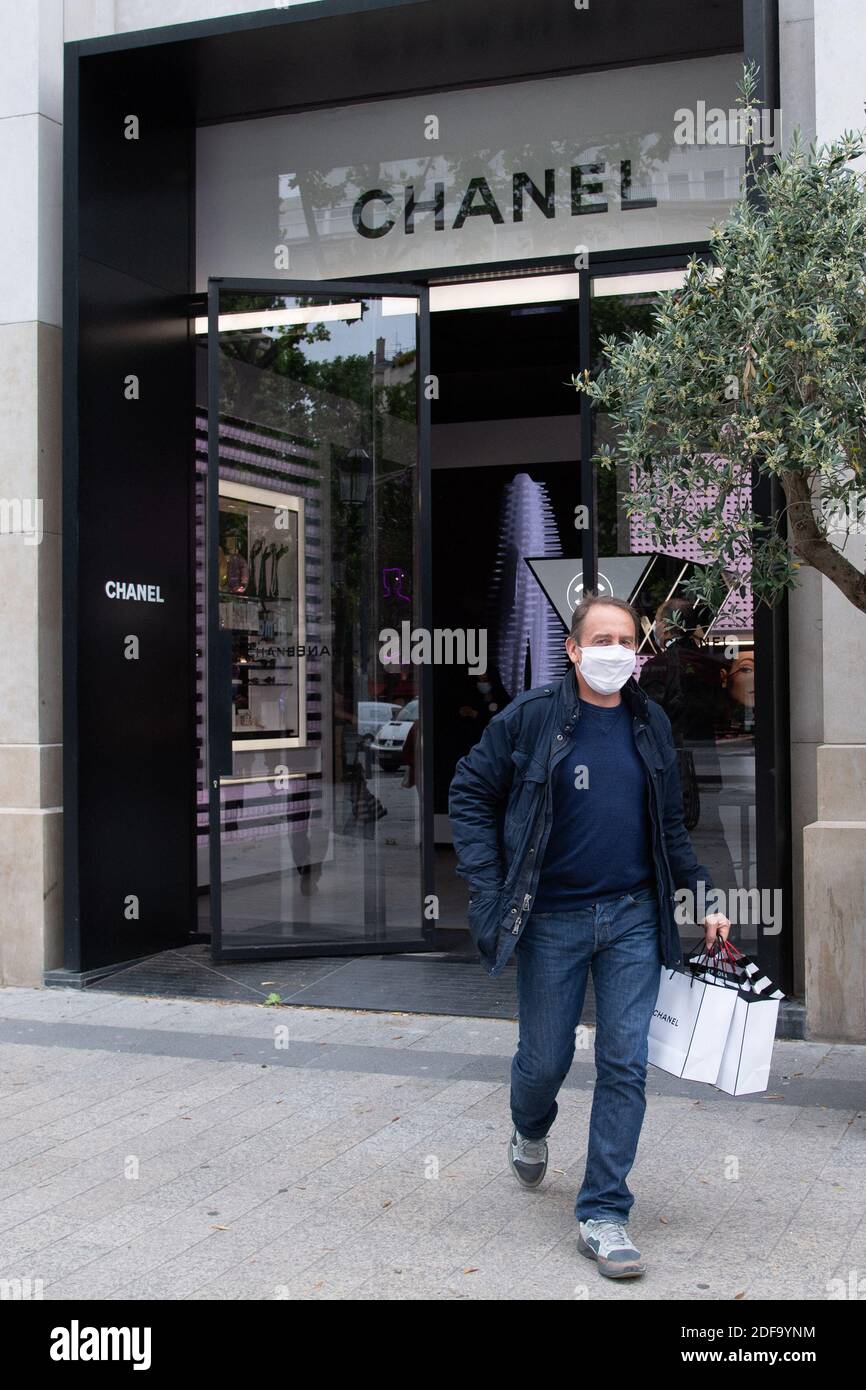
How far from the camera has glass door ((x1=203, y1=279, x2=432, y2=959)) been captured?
855cm

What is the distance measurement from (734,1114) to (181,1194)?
220 cm

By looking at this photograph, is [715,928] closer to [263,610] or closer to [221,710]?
[221,710]

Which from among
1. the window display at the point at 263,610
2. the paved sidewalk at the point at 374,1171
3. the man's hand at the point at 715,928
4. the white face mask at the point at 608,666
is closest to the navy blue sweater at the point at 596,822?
the white face mask at the point at 608,666

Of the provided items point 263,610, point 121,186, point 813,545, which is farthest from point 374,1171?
point 121,186

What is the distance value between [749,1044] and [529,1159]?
3.01ft

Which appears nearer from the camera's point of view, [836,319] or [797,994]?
[836,319]

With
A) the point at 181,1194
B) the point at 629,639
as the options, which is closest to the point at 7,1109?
the point at 181,1194

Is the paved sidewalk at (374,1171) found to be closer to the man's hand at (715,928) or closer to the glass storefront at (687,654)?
the man's hand at (715,928)

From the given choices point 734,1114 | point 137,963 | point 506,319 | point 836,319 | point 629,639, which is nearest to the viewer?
point 629,639

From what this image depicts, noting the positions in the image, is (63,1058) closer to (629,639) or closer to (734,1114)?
(734,1114)

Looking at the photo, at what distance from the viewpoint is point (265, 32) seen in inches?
315

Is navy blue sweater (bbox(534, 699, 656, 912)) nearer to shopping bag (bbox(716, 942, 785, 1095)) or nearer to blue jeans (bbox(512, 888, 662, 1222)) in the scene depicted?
blue jeans (bbox(512, 888, 662, 1222))

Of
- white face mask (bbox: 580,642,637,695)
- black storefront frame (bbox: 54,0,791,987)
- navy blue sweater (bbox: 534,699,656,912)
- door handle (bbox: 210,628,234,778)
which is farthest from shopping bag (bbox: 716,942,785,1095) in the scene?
door handle (bbox: 210,628,234,778)

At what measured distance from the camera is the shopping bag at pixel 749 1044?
426 cm
